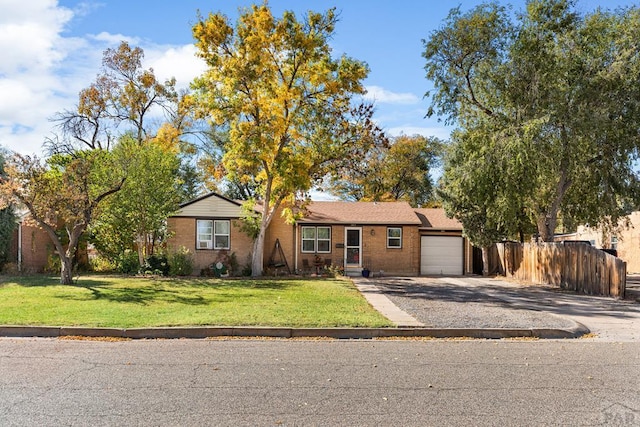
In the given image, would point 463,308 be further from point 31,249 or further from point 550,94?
point 31,249

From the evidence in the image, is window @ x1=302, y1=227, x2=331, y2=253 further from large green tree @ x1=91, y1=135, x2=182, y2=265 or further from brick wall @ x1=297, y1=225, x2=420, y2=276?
large green tree @ x1=91, y1=135, x2=182, y2=265

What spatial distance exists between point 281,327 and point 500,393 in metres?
4.91

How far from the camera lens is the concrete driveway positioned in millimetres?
11188

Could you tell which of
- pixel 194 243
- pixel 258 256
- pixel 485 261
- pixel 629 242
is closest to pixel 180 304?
pixel 258 256

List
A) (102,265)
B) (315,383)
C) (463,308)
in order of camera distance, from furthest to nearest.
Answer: (102,265) → (463,308) → (315,383)

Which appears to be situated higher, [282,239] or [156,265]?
[282,239]

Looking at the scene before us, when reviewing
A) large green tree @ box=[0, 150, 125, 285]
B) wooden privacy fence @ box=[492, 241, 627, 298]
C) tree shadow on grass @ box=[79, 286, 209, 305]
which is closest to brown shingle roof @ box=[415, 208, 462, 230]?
wooden privacy fence @ box=[492, 241, 627, 298]

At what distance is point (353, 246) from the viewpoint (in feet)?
88.4

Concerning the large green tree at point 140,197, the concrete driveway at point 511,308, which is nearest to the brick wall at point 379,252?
the concrete driveway at point 511,308

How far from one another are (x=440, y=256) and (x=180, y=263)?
12907 mm

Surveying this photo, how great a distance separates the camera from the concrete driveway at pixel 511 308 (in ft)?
36.7

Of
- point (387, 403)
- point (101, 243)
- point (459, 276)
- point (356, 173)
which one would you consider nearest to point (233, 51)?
point (356, 173)

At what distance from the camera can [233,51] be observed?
23.0m

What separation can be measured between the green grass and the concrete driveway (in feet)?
4.81
